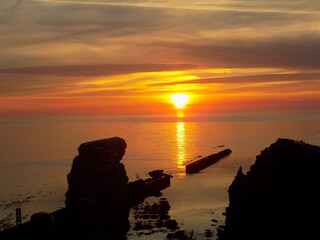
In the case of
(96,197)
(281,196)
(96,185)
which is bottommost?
(96,197)

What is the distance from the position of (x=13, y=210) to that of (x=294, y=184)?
45329 millimetres

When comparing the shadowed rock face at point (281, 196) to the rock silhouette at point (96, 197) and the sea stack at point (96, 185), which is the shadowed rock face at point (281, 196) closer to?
the rock silhouette at point (96, 197)

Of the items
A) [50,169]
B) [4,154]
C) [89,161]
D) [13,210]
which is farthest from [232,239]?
[4,154]

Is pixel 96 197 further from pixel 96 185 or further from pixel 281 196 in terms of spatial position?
pixel 281 196

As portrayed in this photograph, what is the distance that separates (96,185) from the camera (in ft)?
166

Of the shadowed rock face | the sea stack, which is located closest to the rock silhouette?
the sea stack

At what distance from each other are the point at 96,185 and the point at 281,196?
26635mm

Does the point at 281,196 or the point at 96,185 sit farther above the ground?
the point at 281,196

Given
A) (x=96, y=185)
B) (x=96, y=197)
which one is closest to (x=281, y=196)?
(x=96, y=197)

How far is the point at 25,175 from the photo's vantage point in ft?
335

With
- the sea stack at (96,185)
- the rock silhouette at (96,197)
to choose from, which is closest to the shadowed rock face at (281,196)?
the rock silhouette at (96,197)

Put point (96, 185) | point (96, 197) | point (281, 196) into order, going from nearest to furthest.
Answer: point (281, 196), point (96, 197), point (96, 185)

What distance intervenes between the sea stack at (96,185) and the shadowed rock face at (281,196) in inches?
782

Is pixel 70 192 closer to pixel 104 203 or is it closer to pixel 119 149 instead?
pixel 104 203
